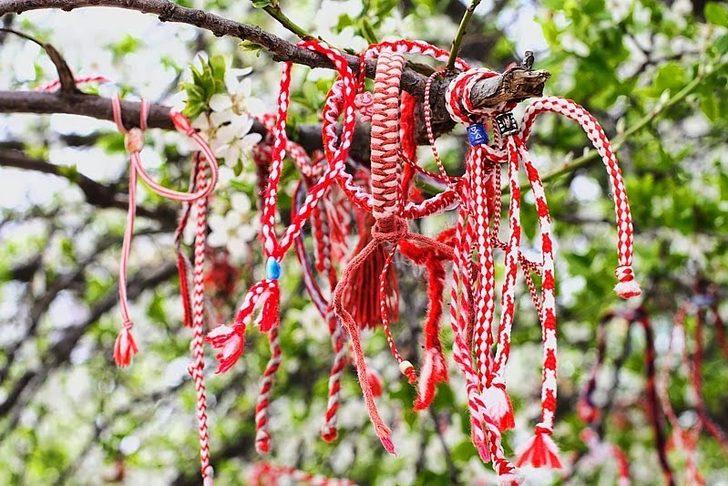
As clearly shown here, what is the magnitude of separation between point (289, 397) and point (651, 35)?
1096 millimetres

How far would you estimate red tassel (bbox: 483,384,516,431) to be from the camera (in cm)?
44

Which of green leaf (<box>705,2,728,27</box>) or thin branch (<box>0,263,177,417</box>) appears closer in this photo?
green leaf (<box>705,2,728,27</box>)

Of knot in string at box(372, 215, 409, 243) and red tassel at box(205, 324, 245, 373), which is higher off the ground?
knot in string at box(372, 215, 409, 243)

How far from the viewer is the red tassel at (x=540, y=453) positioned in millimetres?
428

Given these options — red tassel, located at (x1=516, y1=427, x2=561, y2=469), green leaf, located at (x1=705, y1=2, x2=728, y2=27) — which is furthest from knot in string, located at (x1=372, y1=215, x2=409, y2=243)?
green leaf, located at (x1=705, y1=2, x2=728, y2=27)

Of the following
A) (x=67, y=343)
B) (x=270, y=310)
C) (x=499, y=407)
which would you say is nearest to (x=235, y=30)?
(x=270, y=310)

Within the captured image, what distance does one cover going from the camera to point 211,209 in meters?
1.00

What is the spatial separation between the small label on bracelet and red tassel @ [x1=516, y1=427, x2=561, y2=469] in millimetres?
187

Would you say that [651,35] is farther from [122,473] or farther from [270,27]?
[122,473]

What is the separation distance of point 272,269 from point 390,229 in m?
0.09

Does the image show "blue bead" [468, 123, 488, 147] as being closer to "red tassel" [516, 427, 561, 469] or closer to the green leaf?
"red tassel" [516, 427, 561, 469]

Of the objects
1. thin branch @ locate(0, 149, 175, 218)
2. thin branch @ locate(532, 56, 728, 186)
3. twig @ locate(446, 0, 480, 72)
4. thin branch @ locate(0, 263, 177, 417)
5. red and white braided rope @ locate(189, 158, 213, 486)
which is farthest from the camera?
thin branch @ locate(0, 263, 177, 417)

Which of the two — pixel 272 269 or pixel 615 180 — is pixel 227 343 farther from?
pixel 615 180

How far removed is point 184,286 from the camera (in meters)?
0.75
